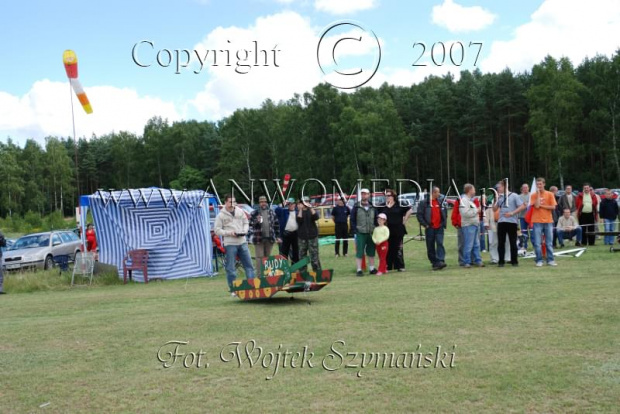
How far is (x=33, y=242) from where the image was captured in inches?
990

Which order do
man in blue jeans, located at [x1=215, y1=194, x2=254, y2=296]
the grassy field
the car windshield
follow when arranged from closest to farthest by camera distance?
the grassy field, man in blue jeans, located at [x1=215, y1=194, x2=254, y2=296], the car windshield

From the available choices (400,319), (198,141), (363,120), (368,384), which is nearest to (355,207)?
(400,319)

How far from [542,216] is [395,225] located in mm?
3382

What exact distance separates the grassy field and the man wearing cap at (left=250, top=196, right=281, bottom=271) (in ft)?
8.77

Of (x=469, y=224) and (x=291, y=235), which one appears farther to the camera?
(x=291, y=235)

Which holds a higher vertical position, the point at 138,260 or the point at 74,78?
the point at 74,78

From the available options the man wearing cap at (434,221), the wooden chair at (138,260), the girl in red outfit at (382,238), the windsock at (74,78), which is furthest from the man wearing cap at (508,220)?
the windsock at (74,78)

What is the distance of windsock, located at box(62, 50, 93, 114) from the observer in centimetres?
1645

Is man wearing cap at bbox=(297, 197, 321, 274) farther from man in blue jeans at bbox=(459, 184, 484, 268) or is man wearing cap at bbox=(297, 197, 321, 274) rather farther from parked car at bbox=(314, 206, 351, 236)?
parked car at bbox=(314, 206, 351, 236)

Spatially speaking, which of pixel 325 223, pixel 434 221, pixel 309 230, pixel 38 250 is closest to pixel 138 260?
pixel 309 230

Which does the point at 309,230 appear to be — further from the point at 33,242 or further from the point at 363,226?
the point at 33,242

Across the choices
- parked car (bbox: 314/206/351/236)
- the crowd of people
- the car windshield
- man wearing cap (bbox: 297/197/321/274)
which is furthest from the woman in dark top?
parked car (bbox: 314/206/351/236)

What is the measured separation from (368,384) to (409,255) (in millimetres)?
15019

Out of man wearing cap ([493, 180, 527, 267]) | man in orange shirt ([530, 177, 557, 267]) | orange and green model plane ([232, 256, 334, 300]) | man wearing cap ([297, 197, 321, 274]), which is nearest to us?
orange and green model plane ([232, 256, 334, 300])
